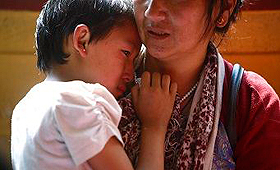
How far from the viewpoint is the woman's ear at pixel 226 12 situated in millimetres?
1193

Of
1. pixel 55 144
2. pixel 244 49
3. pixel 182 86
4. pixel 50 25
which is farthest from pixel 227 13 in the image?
pixel 244 49

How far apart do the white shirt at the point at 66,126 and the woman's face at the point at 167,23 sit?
0.73 ft

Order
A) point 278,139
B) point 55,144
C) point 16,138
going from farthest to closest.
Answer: point 278,139
point 16,138
point 55,144

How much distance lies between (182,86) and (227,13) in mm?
219

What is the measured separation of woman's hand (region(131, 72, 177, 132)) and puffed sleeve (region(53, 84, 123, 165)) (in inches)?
8.1

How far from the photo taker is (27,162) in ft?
3.13

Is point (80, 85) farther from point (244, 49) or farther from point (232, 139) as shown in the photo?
point (244, 49)

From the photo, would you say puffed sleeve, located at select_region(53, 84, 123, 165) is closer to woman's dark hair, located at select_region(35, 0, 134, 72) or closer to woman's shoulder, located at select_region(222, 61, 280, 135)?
woman's dark hair, located at select_region(35, 0, 134, 72)

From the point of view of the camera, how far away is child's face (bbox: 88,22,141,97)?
41.7 inches

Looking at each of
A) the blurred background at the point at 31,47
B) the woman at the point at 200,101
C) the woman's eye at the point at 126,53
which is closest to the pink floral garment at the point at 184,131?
the woman at the point at 200,101

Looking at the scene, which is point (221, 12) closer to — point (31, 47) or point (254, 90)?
point (254, 90)

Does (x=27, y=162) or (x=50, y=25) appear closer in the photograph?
(x=27, y=162)

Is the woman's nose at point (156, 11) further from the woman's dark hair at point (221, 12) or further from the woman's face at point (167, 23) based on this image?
the woman's dark hair at point (221, 12)

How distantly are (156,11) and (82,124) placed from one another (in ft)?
1.14
